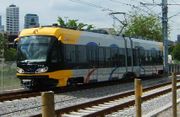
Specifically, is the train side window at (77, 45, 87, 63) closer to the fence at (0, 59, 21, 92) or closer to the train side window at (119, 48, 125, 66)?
the fence at (0, 59, 21, 92)

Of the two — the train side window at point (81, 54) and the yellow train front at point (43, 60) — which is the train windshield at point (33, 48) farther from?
the train side window at point (81, 54)

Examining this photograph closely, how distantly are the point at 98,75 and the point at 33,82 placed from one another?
5.56 metres

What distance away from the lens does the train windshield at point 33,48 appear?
22219 millimetres

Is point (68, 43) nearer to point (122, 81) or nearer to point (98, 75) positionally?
point (98, 75)

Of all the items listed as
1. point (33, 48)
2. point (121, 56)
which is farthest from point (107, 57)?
point (33, 48)

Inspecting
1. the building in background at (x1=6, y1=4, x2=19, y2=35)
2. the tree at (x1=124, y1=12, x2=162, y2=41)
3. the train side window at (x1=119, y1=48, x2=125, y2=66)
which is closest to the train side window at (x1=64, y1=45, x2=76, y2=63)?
the train side window at (x1=119, y1=48, x2=125, y2=66)

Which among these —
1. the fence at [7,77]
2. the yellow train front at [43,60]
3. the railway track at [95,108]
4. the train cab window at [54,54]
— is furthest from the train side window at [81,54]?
the fence at [7,77]

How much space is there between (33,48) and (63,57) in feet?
4.73

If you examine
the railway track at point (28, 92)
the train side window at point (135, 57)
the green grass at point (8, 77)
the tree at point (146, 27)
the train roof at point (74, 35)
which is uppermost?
the tree at point (146, 27)

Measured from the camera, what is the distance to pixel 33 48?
22.6 metres

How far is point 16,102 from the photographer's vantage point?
1778cm

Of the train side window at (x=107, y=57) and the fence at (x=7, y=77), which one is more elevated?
the train side window at (x=107, y=57)

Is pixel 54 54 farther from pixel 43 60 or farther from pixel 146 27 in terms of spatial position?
pixel 146 27

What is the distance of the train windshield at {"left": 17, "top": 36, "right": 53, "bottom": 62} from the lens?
2222 cm
